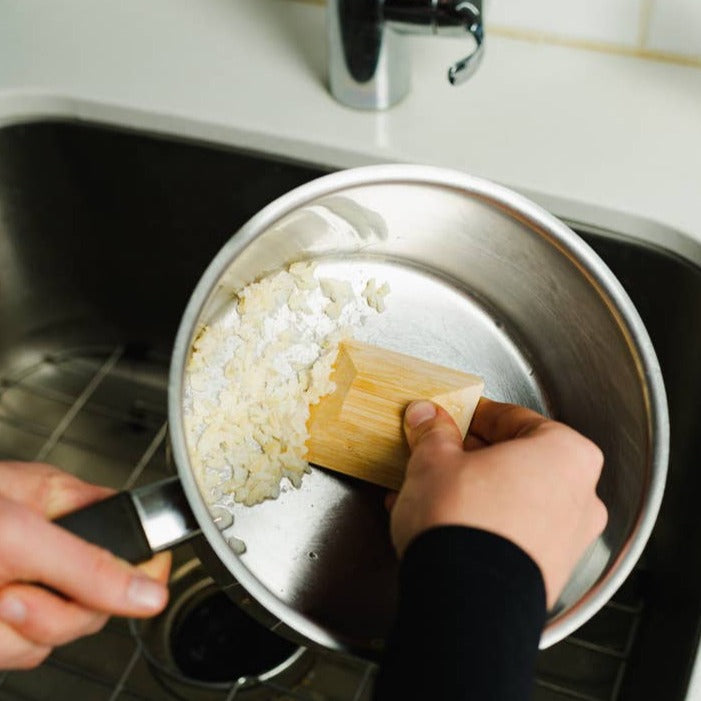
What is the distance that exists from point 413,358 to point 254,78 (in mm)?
262

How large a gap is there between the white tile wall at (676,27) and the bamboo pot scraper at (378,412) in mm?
311

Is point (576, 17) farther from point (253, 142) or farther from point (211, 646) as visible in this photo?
point (211, 646)

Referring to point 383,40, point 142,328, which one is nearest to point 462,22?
point 383,40

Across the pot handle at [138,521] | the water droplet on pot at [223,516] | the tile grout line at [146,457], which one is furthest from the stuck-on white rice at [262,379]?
the tile grout line at [146,457]

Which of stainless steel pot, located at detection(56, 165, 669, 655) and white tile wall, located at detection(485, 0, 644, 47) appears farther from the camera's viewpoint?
white tile wall, located at detection(485, 0, 644, 47)

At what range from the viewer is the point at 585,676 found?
664mm

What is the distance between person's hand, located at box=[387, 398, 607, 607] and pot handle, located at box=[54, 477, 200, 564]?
9 centimetres

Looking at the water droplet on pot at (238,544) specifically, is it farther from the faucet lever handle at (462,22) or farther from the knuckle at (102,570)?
the faucet lever handle at (462,22)

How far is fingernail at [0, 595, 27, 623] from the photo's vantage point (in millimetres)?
399

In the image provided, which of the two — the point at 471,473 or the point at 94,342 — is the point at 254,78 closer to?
the point at 94,342

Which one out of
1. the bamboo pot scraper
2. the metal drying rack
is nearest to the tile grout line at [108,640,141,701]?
the metal drying rack

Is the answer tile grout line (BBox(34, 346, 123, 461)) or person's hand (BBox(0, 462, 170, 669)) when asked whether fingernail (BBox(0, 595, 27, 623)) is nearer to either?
person's hand (BBox(0, 462, 170, 669))

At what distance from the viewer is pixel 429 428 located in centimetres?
49

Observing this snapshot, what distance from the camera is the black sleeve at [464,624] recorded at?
377 mm
